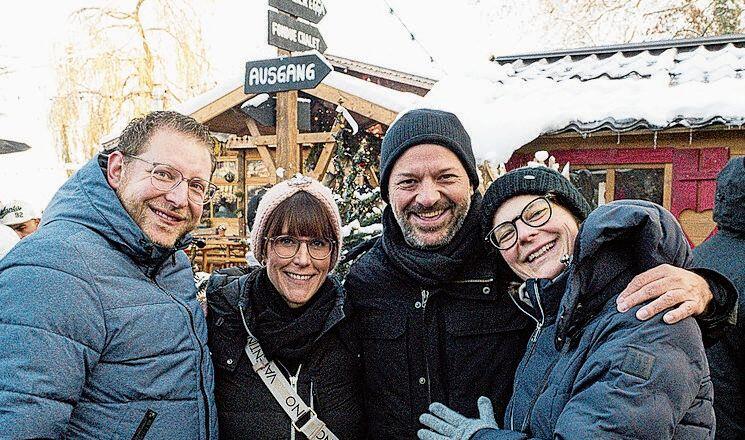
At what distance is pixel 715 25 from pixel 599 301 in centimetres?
1297

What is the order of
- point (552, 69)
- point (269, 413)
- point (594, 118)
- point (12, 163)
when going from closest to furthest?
point (269, 413) → point (594, 118) → point (552, 69) → point (12, 163)

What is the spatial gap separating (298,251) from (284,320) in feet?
0.85

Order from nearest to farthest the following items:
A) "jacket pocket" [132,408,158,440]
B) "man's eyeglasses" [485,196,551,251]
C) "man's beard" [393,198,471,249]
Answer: "jacket pocket" [132,408,158,440]
"man's eyeglasses" [485,196,551,251]
"man's beard" [393,198,471,249]

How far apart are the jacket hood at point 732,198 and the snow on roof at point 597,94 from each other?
3.32 metres

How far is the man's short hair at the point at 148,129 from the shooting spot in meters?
2.01

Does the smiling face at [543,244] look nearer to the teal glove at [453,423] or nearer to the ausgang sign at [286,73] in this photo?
the teal glove at [453,423]

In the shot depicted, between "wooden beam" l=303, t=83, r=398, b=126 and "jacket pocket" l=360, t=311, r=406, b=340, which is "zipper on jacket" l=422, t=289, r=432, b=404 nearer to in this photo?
"jacket pocket" l=360, t=311, r=406, b=340

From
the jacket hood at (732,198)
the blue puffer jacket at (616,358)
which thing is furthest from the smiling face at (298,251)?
the jacket hood at (732,198)

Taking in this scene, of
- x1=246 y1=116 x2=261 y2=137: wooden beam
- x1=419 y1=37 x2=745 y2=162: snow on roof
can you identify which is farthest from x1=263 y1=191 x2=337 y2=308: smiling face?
x1=246 y1=116 x2=261 y2=137: wooden beam

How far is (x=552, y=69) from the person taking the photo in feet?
24.2

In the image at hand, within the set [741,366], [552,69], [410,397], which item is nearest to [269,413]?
[410,397]

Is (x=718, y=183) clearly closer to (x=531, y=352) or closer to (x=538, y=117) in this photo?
(x=531, y=352)

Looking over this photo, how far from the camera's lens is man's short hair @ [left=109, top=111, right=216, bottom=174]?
2.01 metres

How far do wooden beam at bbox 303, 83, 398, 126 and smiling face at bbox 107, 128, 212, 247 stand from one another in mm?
4995
